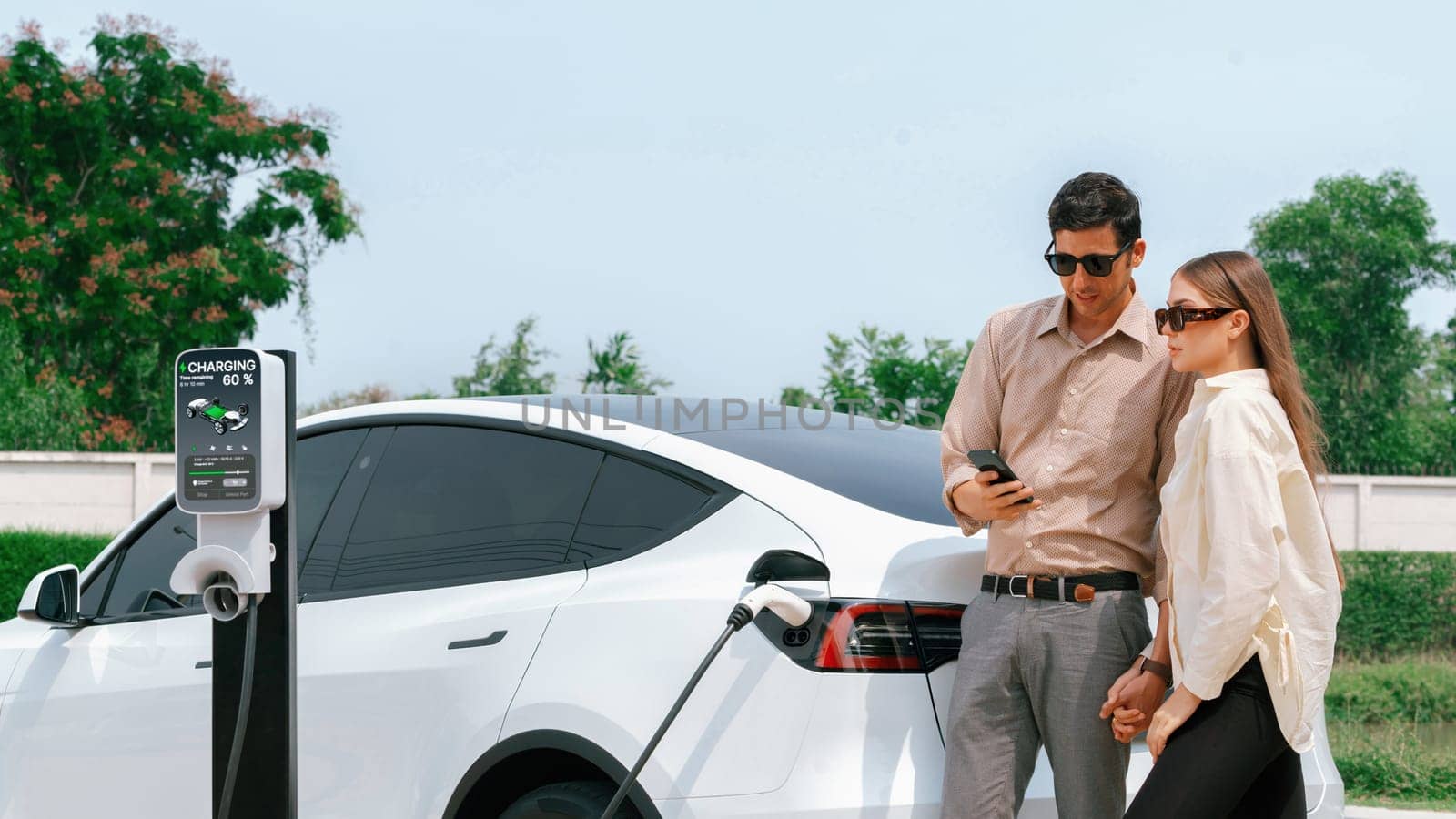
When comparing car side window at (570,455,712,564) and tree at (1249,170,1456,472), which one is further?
tree at (1249,170,1456,472)

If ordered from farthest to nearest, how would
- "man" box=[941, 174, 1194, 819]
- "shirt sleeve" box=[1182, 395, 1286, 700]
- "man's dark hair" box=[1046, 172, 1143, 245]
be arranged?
"man's dark hair" box=[1046, 172, 1143, 245]
"man" box=[941, 174, 1194, 819]
"shirt sleeve" box=[1182, 395, 1286, 700]

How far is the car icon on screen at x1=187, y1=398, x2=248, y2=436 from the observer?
3.26 m

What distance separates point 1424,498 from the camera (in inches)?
942

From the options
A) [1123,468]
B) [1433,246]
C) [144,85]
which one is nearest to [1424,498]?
[1123,468]

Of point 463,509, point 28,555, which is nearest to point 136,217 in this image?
point 28,555

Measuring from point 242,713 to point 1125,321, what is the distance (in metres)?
2.12

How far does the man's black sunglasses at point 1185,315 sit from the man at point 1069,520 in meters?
0.18

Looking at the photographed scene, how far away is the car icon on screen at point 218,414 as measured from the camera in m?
3.26

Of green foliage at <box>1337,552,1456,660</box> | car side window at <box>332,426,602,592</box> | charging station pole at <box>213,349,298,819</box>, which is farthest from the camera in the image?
green foliage at <box>1337,552,1456,660</box>

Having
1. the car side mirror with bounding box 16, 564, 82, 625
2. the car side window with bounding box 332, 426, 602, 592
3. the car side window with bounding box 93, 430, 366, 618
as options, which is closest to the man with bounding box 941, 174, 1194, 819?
the car side window with bounding box 332, 426, 602, 592

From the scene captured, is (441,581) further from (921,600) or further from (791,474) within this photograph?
(921,600)

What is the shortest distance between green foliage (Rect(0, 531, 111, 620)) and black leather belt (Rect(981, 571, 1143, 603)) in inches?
673

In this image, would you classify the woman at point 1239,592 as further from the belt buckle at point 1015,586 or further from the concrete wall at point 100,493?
the concrete wall at point 100,493

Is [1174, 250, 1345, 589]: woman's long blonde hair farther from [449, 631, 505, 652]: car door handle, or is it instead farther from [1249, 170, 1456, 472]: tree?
[1249, 170, 1456, 472]: tree
